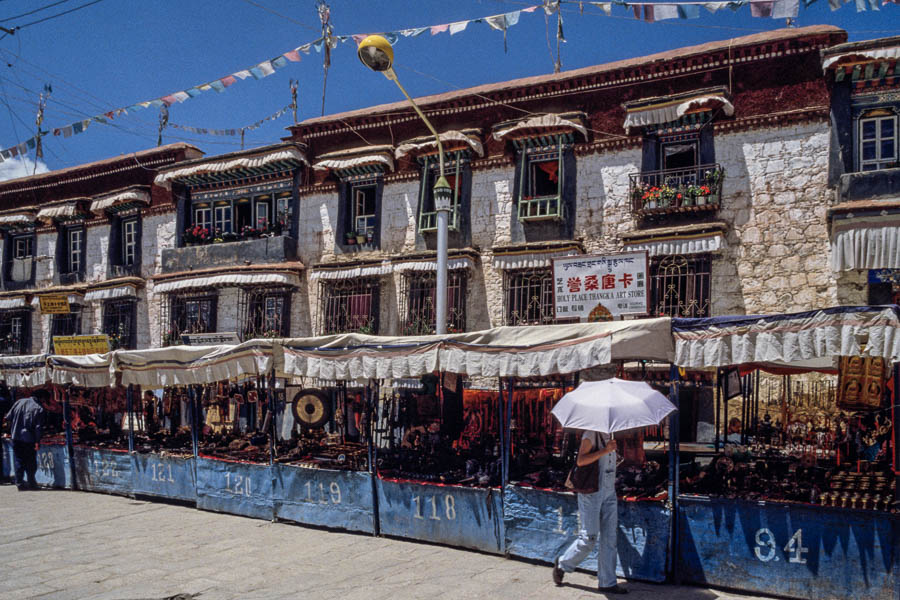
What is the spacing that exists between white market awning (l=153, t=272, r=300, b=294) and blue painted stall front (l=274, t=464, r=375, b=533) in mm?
10567

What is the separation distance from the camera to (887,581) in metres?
6.13

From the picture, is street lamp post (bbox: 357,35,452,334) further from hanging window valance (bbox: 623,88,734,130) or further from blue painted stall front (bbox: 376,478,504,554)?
hanging window valance (bbox: 623,88,734,130)

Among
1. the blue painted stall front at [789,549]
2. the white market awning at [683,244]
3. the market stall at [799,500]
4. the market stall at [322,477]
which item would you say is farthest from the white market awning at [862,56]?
the market stall at [322,477]

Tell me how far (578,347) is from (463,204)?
11540mm

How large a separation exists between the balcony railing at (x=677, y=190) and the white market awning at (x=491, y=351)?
896 centimetres

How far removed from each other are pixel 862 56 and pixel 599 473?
Answer: 1178 centimetres

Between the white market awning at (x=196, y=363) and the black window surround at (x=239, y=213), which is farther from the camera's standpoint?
the black window surround at (x=239, y=213)

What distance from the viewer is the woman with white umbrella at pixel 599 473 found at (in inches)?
265

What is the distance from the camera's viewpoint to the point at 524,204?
1783 cm

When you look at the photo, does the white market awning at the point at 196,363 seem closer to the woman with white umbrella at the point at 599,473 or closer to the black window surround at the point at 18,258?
the woman with white umbrella at the point at 599,473

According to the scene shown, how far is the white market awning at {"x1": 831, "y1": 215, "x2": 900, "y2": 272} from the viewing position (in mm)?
13055

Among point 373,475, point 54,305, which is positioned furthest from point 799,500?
point 54,305

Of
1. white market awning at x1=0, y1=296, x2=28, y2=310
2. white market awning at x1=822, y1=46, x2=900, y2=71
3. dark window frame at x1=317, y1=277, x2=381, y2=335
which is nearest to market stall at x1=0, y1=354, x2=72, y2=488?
dark window frame at x1=317, y1=277, x2=381, y2=335

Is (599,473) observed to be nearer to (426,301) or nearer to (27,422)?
(426,301)
